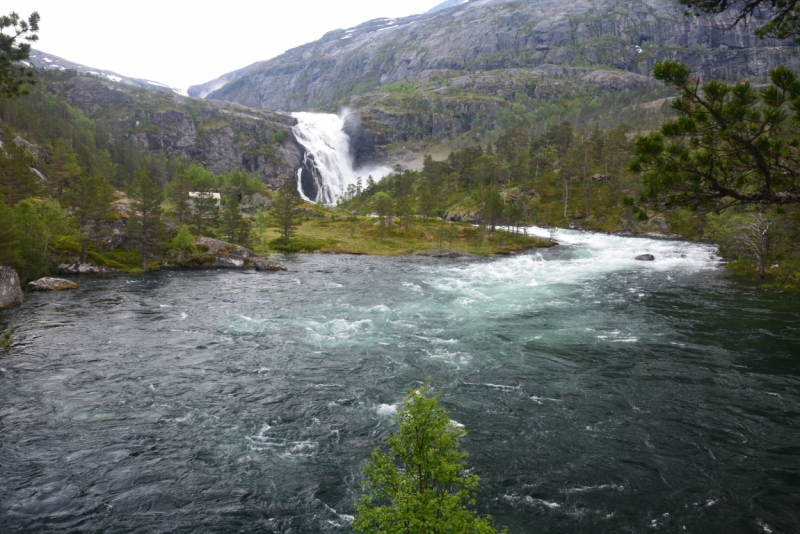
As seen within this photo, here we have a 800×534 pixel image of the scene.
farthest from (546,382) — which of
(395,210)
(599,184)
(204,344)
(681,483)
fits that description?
(599,184)

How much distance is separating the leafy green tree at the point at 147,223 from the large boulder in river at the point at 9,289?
22222 millimetres

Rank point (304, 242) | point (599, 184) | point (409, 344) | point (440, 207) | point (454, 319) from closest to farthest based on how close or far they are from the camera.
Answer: point (409, 344) → point (454, 319) → point (304, 242) → point (599, 184) → point (440, 207)

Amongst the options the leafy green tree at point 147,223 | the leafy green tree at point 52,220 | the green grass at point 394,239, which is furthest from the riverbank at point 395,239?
the leafy green tree at point 52,220

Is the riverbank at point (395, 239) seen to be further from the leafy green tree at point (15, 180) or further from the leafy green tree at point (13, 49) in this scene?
the leafy green tree at point (13, 49)

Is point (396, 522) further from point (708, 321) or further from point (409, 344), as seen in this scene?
point (708, 321)

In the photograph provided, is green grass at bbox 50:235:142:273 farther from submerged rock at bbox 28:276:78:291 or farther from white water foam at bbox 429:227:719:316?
white water foam at bbox 429:227:719:316

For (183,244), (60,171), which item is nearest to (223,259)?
(183,244)

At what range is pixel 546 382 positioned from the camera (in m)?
24.2

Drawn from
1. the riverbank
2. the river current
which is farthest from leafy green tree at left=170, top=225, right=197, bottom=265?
the river current

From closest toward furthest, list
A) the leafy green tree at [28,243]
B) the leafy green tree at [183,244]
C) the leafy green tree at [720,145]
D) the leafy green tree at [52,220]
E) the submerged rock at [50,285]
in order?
the leafy green tree at [720,145] → the leafy green tree at [28,243] → the submerged rock at [50,285] → the leafy green tree at [52,220] → the leafy green tree at [183,244]

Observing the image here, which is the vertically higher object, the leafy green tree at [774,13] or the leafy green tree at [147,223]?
the leafy green tree at [774,13]

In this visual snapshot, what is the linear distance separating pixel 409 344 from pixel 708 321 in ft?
82.9

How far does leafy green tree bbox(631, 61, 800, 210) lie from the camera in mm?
11789

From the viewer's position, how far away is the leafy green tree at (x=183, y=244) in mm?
67062
